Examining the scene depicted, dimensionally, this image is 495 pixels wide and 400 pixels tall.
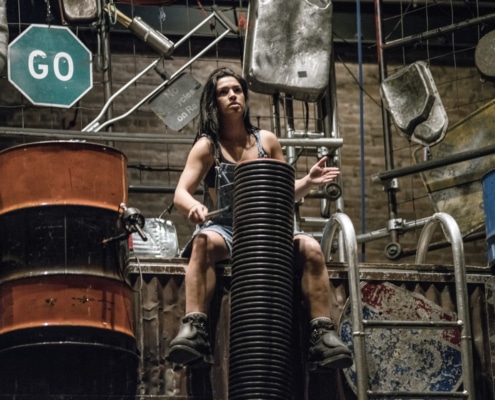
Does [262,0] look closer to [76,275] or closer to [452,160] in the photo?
[452,160]

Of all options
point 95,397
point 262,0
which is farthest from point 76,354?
point 262,0

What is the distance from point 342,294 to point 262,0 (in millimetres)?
2190

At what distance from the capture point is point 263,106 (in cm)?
1191

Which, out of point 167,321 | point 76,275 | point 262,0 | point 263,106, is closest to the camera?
point 76,275

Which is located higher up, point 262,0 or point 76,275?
point 262,0

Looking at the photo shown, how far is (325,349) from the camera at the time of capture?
21.9 ft

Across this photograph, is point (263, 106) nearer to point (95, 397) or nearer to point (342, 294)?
point (342, 294)

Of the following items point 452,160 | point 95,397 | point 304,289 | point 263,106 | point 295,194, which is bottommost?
point 95,397

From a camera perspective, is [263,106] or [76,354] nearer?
[76,354]

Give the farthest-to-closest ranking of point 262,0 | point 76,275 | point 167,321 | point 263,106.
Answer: point 263,106 → point 262,0 → point 167,321 → point 76,275

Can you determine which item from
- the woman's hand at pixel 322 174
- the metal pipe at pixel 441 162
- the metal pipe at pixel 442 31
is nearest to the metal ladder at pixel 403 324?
the woman's hand at pixel 322 174

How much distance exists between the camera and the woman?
6.62 m

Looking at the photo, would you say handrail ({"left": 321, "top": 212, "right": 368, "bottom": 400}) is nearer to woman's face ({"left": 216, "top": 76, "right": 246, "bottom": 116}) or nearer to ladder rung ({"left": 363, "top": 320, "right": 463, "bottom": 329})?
ladder rung ({"left": 363, "top": 320, "right": 463, "bottom": 329})

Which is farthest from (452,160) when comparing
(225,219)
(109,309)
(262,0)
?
(109,309)
